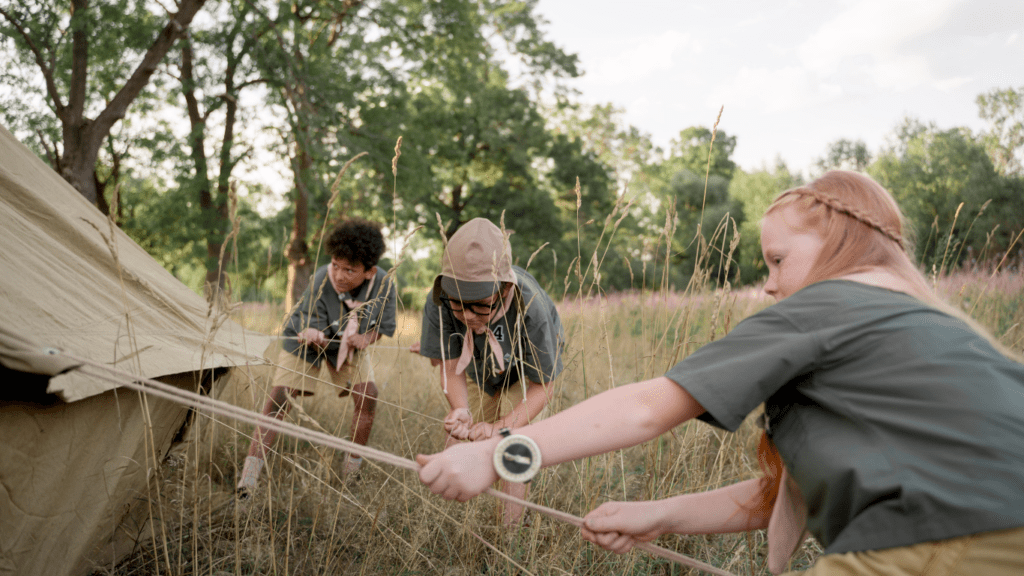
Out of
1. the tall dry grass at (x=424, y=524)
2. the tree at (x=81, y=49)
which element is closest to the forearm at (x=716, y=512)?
the tall dry grass at (x=424, y=524)

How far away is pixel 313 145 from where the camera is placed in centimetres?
814

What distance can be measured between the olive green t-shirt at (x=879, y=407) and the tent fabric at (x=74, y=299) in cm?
125

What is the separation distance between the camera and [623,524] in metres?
1.30

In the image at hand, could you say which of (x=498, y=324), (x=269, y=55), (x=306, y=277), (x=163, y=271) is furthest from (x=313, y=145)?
(x=498, y=324)

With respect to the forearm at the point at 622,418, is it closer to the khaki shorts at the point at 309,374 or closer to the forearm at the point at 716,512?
the forearm at the point at 716,512

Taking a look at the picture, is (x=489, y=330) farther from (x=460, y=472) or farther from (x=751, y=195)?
(x=751, y=195)

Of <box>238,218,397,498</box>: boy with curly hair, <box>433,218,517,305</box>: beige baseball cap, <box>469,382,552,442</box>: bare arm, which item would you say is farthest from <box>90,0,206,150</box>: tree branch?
<box>469,382,552,442</box>: bare arm

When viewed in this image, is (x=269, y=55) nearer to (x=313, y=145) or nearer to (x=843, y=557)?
(x=313, y=145)

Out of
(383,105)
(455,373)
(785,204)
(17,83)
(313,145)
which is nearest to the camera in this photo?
(785,204)

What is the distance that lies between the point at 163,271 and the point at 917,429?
314cm

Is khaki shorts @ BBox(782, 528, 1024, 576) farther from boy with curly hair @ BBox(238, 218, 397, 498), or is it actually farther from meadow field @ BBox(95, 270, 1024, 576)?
boy with curly hair @ BBox(238, 218, 397, 498)

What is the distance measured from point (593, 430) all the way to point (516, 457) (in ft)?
0.49

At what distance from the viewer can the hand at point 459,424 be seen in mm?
2077

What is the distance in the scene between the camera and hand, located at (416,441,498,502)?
1035 mm
